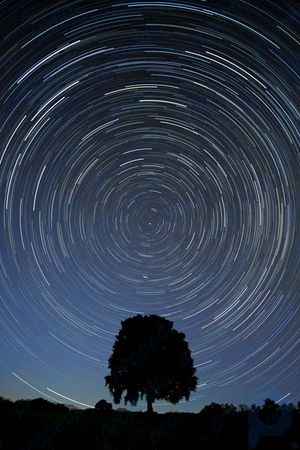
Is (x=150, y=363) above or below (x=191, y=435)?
above

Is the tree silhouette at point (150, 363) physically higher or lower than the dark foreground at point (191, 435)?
higher

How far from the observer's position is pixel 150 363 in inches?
1427

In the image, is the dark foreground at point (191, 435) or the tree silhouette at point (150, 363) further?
the tree silhouette at point (150, 363)

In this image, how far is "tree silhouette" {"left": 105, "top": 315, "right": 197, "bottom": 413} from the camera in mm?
36291

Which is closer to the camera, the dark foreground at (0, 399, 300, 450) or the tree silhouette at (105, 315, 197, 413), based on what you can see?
the dark foreground at (0, 399, 300, 450)

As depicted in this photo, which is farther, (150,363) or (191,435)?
(150,363)

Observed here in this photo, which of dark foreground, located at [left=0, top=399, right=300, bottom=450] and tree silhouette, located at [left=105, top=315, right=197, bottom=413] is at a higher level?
tree silhouette, located at [left=105, top=315, right=197, bottom=413]

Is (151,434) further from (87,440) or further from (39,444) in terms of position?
(39,444)

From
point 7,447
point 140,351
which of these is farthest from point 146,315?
point 7,447

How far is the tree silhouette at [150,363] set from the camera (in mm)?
36291

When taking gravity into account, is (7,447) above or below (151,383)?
below

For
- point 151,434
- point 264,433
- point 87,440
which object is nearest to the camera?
point 264,433

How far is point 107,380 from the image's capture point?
38.0m

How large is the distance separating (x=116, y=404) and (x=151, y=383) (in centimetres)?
402
